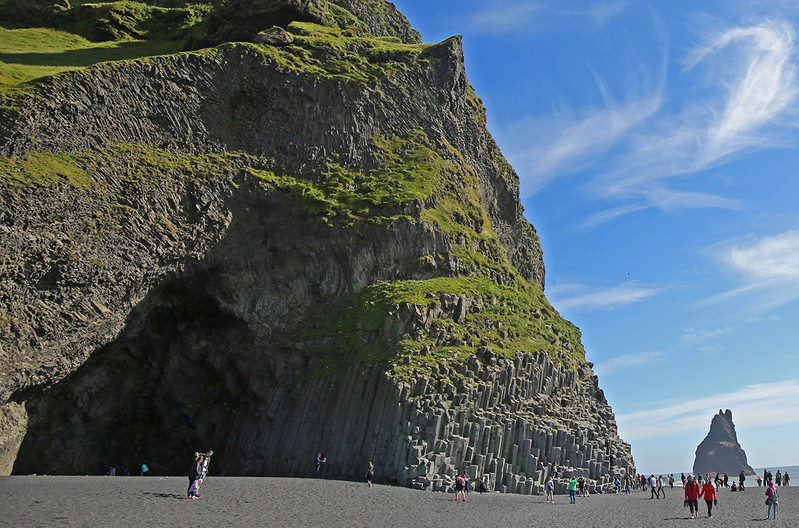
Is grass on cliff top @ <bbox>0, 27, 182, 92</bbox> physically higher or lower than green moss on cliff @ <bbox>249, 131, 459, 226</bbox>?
higher

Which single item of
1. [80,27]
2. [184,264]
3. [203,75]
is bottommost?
[184,264]

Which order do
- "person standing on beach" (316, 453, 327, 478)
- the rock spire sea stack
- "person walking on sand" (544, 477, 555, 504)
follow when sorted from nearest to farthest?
"person walking on sand" (544, 477, 555, 504), "person standing on beach" (316, 453, 327, 478), the rock spire sea stack

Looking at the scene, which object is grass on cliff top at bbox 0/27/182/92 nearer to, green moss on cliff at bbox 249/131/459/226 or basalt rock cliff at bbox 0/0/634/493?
basalt rock cliff at bbox 0/0/634/493

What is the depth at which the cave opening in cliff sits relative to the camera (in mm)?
41844

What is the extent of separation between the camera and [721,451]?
505 feet

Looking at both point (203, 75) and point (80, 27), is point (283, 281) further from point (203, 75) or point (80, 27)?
point (80, 27)

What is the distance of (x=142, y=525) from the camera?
59.5 feet

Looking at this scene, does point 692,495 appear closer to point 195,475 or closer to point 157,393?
point 195,475

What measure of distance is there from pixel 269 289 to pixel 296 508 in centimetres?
2175

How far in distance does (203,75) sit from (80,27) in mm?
30698

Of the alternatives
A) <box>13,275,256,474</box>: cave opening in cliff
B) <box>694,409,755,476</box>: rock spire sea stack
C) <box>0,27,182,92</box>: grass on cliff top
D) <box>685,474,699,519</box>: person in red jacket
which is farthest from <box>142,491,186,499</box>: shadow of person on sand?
<box>694,409,755,476</box>: rock spire sea stack

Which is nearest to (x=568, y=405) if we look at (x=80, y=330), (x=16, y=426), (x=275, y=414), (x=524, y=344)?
(x=524, y=344)

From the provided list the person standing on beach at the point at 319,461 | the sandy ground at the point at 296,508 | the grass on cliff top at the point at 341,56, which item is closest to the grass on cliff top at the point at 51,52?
the grass on cliff top at the point at 341,56

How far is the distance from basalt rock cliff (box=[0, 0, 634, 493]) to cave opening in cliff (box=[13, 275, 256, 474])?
133mm
